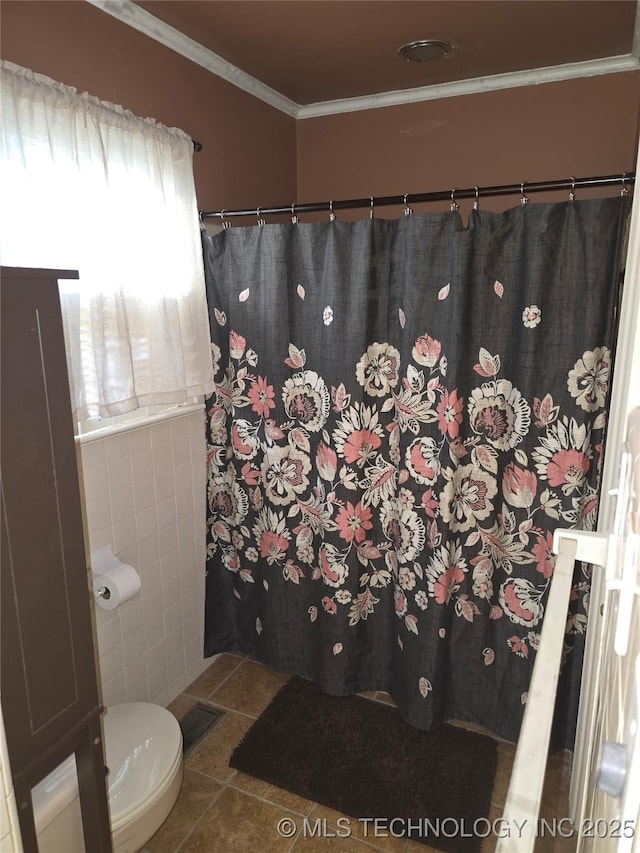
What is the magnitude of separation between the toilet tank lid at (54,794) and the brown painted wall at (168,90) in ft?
5.80

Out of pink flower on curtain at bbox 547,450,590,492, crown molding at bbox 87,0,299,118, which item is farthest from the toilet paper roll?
crown molding at bbox 87,0,299,118

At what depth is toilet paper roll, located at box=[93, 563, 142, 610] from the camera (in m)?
1.75

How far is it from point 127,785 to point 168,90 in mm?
2199

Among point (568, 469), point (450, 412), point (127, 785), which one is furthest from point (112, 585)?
point (568, 469)

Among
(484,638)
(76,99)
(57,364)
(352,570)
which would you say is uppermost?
(76,99)

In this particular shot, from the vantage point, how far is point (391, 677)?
7.25ft

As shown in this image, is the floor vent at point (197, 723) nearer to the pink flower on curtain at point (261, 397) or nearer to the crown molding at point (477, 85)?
the pink flower on curtain at point (261, 397)

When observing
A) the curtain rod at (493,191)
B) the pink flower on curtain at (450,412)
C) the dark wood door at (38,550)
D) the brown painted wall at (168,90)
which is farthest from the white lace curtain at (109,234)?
the pink flower on curtain at (450,412)

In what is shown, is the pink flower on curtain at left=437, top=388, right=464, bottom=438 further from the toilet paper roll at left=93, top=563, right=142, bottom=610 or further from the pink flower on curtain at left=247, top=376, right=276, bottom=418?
the toilet paper roll at left=93, top=563, right=142, bottom=610

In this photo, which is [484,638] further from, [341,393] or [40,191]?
[40,191]

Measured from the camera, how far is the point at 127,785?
1570mm

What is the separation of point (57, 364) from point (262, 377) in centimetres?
114

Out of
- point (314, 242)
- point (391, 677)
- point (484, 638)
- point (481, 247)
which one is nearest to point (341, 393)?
point (314, 242)

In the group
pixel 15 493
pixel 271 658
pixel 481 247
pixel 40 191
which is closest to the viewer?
pixel 15 493
